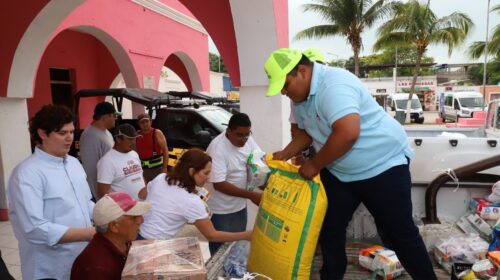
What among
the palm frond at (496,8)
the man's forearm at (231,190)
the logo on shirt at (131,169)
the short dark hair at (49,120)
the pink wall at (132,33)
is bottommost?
the man's forearm at (231,190)

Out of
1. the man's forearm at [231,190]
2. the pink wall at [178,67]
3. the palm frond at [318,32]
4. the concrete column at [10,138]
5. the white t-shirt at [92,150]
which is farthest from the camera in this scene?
the palm frond at [318,32]

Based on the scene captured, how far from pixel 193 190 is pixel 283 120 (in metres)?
2.20

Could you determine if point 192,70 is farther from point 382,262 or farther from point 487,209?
point 382,262

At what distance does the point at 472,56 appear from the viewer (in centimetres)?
3219

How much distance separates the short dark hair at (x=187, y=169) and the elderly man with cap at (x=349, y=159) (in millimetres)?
787

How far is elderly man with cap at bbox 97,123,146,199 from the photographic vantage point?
138 inches

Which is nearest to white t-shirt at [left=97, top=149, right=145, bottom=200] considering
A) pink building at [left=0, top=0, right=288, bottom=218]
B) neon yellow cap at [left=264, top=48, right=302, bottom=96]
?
pink building at [left=0, top=0, right=288, bottom=218]

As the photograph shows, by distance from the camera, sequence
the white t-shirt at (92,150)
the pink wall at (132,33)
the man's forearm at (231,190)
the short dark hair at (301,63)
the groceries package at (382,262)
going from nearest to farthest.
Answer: the short dark hair at (301,63) < the groceries package at (382,262) < the man's forearm at (231,190) < the white t-shirt at (92,150) < the pink wall at (132,33)

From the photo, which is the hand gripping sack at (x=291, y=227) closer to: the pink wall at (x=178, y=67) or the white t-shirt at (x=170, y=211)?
the white t-shirt at (x=170, y=211)

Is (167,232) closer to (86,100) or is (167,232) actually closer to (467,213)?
(467,213)

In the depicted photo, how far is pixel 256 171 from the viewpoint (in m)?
3.02

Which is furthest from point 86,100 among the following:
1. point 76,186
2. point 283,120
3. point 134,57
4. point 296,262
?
point 296,262

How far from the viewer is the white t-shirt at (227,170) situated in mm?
3021

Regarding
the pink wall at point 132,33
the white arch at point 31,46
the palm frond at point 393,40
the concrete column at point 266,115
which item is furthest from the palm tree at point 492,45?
the white arch at point 31,46
